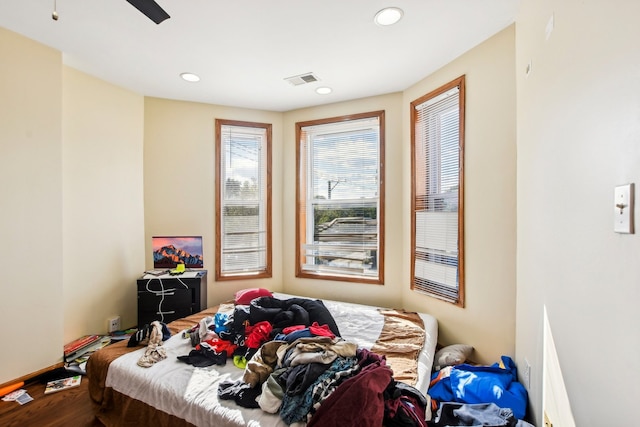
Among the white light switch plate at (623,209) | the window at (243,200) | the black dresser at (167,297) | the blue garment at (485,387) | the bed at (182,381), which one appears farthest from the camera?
the window at (243,200)

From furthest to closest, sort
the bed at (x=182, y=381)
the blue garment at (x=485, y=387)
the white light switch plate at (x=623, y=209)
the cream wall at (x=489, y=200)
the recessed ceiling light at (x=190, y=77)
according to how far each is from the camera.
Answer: the recessed ceiling light at (x=190, y=77)
the cream wall at (x=489, y=200)
the blue garment at (x=485, y=387)
the bed at (x=182, y=381)
the white light switch plate at (x=623, y=209)

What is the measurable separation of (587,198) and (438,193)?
1772 millimetres

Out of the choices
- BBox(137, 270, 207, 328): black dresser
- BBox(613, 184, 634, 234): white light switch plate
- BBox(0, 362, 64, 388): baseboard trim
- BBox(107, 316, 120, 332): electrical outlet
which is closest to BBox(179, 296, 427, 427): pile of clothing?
BBox(137, 270, 207, 328): black dresser

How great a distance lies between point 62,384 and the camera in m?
2.17

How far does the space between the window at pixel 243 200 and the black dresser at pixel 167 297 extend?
0.55 metres

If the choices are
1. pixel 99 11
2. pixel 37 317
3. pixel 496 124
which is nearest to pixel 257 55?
pixel 99 11

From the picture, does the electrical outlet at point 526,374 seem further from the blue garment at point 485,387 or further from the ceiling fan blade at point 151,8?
the ceiling fan blade at point 151,8

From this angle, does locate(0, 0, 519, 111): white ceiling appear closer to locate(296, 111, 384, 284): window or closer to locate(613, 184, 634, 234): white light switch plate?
locate(296, 111, 384, 284): window

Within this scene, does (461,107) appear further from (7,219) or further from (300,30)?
(7,219)

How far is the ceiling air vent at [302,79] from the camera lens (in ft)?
9.08

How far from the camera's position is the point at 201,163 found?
344cm

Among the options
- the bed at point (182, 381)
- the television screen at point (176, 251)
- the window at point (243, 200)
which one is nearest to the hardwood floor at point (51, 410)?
the bed at point (182, 381)

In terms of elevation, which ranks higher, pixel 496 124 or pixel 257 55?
pixel 257 55

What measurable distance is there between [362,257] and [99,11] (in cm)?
311
